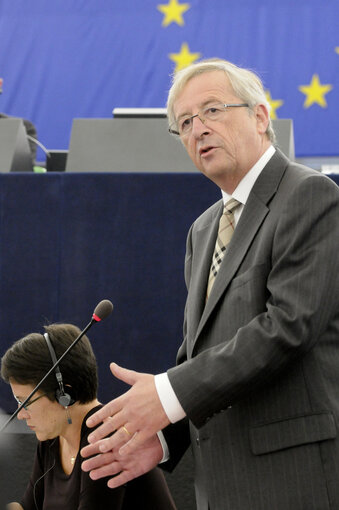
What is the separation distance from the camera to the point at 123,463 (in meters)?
1.43

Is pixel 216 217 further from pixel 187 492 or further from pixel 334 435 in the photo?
pixel 187 492

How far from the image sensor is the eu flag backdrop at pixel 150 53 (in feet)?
15.0

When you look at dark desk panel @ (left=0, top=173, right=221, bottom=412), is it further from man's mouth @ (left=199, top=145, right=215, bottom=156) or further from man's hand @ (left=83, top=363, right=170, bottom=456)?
man's hand @ (left=83, top=363, right=170, bottom=456)

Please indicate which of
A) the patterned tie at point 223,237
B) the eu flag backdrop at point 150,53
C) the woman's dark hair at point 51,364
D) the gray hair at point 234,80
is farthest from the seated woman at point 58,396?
the eu flag backdrop at point 150,53

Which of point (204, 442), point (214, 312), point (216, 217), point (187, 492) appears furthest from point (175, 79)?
point (187, 492)

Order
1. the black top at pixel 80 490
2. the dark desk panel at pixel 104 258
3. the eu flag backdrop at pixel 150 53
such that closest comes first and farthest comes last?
the black top at pixel 80 490, the dark desk panel at pixel 104 258, the eu flag backdrop at pixel 150 53

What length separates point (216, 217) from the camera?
5.38 ft

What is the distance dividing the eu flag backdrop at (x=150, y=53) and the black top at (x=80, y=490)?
9.29 feet

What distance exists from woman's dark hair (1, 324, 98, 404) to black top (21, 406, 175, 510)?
0.30 ft

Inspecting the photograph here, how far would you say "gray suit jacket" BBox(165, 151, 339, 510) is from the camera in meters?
1.26

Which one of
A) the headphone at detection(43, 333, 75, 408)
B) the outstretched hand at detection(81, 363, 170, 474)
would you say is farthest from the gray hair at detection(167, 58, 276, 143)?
the headphone at detection(43, 333, 75, 408)

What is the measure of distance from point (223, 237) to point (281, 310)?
31cm

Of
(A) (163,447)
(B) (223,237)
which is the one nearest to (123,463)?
(A) (163,447)

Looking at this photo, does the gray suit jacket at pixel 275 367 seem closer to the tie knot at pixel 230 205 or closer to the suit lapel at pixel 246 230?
the suit lapel at pixel 246 230
